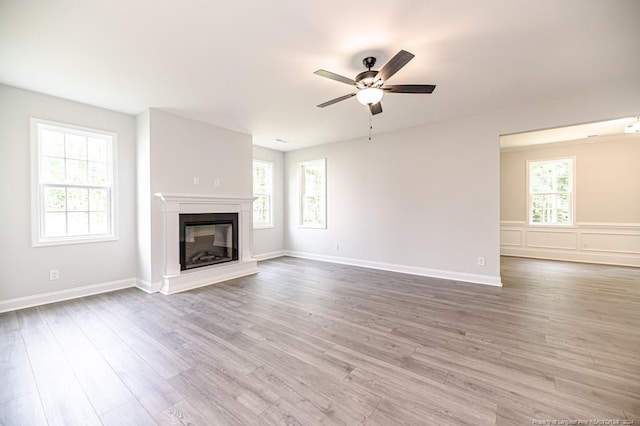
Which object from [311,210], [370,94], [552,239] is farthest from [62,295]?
[552,239]

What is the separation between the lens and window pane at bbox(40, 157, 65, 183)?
346 cm

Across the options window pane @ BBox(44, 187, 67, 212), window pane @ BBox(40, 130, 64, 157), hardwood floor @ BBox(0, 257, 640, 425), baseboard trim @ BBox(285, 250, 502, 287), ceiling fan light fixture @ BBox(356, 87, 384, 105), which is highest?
ceiling fan light fixture @ BBox(356, 87, 384, 105)

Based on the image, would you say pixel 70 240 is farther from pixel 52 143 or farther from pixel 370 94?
pixel 370 94

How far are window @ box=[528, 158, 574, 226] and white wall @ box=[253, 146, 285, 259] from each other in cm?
628

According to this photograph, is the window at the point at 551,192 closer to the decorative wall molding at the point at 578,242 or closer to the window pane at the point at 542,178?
the window pane at the point at 542,178

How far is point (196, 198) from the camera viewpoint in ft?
14.0

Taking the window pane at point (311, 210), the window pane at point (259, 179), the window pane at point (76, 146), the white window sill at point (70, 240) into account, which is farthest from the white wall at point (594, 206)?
the window pane at point (76, 146)

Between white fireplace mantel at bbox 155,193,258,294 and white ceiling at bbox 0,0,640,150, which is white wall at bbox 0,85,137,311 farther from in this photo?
white fireplace mantel at bbox 155,193,258,294

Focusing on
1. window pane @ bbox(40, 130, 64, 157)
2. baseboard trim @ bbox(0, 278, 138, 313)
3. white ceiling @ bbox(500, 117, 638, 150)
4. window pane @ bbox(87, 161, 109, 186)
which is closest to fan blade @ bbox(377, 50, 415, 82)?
white ceiling @ bbox(500, 117, 638, 150)

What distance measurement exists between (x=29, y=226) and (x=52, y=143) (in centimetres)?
115

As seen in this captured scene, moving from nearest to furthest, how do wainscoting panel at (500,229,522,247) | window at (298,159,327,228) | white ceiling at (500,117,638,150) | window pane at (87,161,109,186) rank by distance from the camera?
window pane at (87,161,109,186), white ceiling at (500,117,638,150), window at (298,159,327,228), wainscoting panel at (500,229,522,247)

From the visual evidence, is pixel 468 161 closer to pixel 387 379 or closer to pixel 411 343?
pixel 411 343

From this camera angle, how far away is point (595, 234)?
225 inches

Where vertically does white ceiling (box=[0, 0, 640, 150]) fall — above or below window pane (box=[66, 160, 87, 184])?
above
